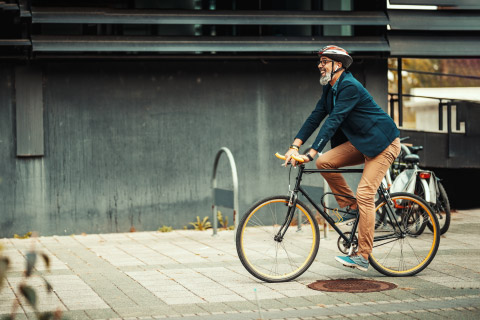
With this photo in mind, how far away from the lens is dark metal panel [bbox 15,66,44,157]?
9930 millimetres

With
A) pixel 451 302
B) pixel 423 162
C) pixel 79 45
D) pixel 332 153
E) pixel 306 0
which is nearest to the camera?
pixel 451 302

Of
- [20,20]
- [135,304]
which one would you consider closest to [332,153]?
[135,304]

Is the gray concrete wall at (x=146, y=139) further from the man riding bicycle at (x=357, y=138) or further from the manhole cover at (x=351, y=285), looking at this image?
the manhole cover at (x=351, y=285)

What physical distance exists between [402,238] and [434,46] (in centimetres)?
466

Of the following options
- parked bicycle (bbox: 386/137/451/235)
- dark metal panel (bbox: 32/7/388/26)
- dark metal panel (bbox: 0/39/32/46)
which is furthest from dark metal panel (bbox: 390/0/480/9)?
dark metal panel (bbox: 0/39/32/46)

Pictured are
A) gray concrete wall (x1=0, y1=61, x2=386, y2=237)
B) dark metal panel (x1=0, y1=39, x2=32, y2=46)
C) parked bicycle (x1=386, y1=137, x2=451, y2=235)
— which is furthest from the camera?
gray concrete wall (x1=0, y1=61, x2=386, y2=237)

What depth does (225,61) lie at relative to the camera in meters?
A: 10.7

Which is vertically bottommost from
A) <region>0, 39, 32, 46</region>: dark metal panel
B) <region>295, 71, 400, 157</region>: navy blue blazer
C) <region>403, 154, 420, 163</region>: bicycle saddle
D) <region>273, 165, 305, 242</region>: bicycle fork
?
<region>273, 165, 305, 242</region>: bicycle fork

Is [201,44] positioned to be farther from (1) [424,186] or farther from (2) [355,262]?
(2) [355,262]

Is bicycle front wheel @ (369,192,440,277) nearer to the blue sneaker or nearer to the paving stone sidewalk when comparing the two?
the paving stone sidewalk

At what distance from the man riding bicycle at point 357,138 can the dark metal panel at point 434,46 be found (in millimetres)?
4224

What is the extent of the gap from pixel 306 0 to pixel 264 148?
87.4 inches

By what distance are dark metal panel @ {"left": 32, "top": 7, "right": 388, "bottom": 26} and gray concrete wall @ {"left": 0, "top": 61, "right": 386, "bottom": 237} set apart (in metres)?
0.62

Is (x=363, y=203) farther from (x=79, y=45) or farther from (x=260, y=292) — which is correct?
(x=79, y=45)
